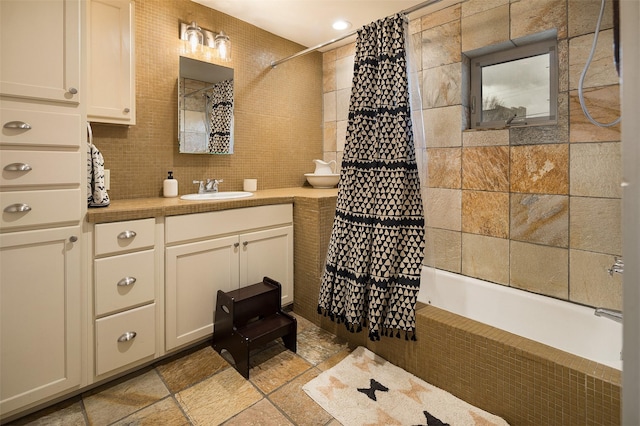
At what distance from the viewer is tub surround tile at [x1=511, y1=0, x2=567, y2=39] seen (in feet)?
6.22

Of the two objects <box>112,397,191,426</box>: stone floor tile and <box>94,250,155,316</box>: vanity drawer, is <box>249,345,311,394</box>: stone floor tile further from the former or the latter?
<box>94,250,155,316</box>: vanity drawer

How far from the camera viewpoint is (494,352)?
1414 millimetres

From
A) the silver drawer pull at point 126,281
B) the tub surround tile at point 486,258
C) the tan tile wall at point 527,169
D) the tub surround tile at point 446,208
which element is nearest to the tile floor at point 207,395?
the silver drawer pull at point 126,281

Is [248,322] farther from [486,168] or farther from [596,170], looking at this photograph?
[596,170]

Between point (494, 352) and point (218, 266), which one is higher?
point (218, 266)

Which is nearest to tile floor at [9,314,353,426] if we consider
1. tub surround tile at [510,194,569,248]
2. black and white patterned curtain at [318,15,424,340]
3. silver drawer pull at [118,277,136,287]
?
black and white patterned curtain at [318,15,424,340]

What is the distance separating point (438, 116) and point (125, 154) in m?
2.19

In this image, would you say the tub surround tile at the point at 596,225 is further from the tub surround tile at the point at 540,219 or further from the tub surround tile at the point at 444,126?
the tub surround tile at the point at 444,126

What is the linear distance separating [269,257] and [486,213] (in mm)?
1525

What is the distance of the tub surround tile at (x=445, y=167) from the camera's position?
7.84 ft

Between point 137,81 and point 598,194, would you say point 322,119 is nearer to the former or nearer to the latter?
point 137,81

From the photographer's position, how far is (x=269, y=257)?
2316 mm

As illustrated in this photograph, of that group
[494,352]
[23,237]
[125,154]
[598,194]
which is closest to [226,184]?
[125,154]

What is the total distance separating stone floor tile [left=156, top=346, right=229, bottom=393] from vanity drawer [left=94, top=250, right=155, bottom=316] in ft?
1.40
